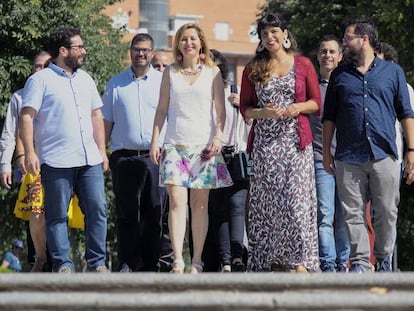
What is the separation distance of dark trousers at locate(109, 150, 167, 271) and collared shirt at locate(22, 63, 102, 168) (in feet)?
3.14

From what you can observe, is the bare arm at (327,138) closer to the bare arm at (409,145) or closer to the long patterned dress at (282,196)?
the long patterned dress at (282,196)

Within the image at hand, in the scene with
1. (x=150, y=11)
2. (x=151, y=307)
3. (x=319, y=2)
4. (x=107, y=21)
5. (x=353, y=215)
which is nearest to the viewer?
(x=151, y=307)

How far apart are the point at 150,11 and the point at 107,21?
77.1 feet

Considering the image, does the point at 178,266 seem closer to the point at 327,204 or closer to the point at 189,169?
the point at 189,169

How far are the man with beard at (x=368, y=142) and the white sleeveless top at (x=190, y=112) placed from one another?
1152 mm

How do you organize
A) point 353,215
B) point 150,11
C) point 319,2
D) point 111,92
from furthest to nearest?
1. point 150,11
2. point 319,2
3. point 111,92
4. point 353,215

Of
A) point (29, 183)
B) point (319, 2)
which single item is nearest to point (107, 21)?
point (319, 2)

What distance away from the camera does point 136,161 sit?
12.5 meters

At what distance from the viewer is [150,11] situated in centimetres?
5594

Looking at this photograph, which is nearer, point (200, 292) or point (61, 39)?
point (200, 292)

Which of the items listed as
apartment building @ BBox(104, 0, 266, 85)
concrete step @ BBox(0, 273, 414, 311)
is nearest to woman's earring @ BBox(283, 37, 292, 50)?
concrete step @ BBox(0, 273, 414, 311)

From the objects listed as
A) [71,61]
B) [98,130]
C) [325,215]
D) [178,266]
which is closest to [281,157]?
[178,266]

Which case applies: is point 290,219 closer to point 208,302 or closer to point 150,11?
point 208,302

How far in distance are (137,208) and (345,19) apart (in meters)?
20.5
